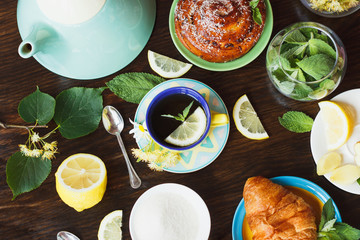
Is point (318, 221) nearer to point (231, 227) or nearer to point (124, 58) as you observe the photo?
point (231, 227)

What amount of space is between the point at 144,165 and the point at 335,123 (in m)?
0.62

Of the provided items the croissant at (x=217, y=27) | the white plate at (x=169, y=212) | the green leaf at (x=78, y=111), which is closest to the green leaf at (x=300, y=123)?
the croissant at (x=217, y=27)

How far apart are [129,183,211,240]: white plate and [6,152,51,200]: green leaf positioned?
32 centimetres

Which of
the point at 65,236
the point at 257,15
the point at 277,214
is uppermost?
the point at 257,15

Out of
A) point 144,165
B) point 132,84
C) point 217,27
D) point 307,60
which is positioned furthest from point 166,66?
point 307,60

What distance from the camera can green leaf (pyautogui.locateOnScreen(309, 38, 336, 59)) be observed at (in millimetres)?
1109

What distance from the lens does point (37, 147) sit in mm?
1297

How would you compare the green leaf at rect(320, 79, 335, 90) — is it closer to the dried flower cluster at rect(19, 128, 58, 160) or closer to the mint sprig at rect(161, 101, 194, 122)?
the mint sprig at rect(161, 101, 194, 122)

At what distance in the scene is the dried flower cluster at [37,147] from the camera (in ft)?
4.07

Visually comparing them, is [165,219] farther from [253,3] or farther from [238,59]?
[253,3]

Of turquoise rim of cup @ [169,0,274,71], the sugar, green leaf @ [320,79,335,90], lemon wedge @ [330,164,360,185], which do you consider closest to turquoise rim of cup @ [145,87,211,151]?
turquoise rim of cup @ [169,0,274,71]

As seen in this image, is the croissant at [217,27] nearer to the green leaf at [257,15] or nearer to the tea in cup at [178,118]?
the green leaf at [257,15]

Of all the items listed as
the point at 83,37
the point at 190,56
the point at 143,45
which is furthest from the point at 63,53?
the point at 190,56

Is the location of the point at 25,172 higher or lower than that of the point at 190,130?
lower
